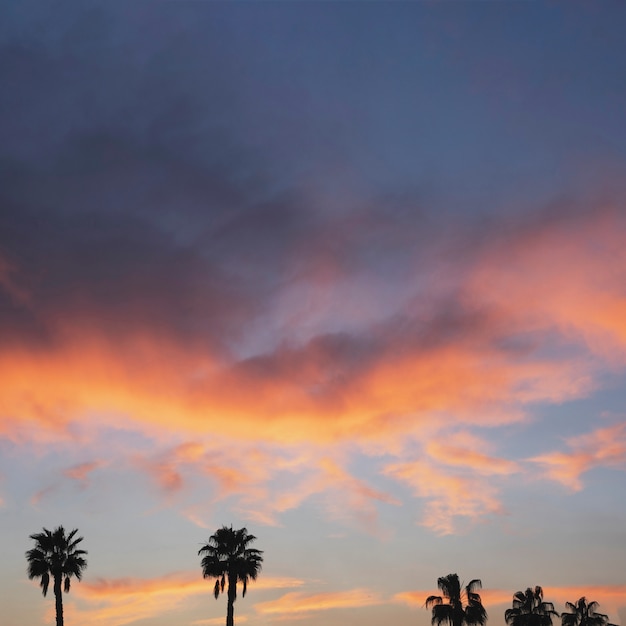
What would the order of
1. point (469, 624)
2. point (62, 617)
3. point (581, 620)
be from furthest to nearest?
point (581, 620) → point (469, 624) → point (62, 617)

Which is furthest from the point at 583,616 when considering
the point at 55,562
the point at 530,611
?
the point at 55,562

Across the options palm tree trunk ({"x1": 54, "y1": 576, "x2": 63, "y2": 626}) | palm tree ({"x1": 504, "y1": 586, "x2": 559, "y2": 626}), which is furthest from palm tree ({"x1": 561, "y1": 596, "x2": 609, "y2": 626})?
palm tree trunk ({"x1": 54, "y1": 576, "x2": 63, "y2": 626})

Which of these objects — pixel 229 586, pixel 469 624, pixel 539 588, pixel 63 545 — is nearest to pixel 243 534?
pixel 229 586

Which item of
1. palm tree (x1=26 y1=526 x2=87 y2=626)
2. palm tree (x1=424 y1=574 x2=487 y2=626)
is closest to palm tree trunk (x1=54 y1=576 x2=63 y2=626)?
palm tree (x1=26 y1=526 x2=87 y2=626)

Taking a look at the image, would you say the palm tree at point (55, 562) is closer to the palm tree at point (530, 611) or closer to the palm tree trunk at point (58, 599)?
the palm tree trunk at point (58, 599)

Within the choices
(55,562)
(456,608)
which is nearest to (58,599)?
(55,562)

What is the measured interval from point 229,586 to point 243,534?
18.2 feet

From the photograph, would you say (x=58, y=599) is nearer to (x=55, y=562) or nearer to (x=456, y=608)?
(x=55, y=562)

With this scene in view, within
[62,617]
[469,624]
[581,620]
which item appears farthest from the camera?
[581,620]

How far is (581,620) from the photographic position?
9244 cm

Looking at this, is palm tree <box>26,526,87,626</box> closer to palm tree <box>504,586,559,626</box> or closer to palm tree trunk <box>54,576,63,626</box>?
palm tree trunk <box>54,576,63,626</box>

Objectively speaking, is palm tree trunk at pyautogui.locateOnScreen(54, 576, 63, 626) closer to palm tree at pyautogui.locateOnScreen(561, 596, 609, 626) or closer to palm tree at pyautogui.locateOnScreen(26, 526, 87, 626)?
palm tree at pyautogui.locateOnScreen(26, 526, 87, 626)

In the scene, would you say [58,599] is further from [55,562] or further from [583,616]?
[583,616]

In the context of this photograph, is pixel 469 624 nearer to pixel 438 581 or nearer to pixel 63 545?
pixel 438 581
